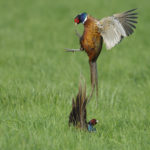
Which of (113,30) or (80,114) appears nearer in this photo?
(113,30)

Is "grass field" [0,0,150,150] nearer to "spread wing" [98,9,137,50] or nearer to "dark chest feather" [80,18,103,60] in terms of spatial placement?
"dark chest feather" [80,18,103,60]

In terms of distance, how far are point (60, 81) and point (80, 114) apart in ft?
9.74

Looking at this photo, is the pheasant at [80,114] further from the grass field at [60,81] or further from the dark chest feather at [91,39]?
the dark chest feather at [91,39]

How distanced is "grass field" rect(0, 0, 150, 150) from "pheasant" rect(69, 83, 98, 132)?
0.11 meters

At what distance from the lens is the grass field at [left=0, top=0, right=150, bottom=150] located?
4.31m

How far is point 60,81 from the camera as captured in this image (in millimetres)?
7383

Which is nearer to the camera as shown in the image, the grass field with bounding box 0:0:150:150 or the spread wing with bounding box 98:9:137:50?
the spread wing with bounding box 98:9:137:50

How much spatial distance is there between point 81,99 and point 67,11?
10159 millimetres

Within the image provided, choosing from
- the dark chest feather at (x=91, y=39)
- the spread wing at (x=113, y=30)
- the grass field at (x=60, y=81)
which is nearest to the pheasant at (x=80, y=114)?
the grass field at (x=60, y=81)

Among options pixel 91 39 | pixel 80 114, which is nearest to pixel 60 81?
pixel 80 114

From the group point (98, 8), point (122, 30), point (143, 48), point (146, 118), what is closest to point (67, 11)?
point (98, 8)

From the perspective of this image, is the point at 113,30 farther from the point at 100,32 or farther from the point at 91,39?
the point at 91,39

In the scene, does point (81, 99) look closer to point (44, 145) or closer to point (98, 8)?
point (44, 145)

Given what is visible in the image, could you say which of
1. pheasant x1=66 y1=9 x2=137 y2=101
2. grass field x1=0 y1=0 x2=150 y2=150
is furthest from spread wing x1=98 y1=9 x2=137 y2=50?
grass field x1=0 y1=0 x2=150 y2=150
